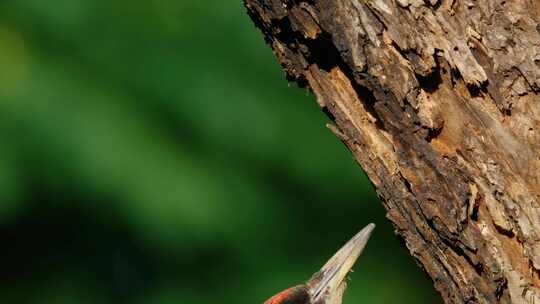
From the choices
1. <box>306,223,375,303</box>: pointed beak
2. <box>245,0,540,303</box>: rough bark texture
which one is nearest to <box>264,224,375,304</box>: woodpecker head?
<box>306,223,375,303</box>: pointed beak

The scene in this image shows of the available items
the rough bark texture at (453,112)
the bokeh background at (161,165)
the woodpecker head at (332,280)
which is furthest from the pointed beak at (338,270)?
the bokeh background at (161,165)

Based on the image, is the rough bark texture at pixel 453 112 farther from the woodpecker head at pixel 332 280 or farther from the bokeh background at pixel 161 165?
the bokeh background at pixel 161 165

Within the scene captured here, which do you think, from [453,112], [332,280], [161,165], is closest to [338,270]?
[332,280]

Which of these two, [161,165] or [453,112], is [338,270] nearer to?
[453,112]

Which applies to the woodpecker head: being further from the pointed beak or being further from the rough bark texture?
the rough bark texture

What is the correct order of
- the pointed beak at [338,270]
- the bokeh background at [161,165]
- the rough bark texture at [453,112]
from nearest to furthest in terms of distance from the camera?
the rough bark texture at [453,112], the pointed beak at [338,270], the bokeh background at [161,165]

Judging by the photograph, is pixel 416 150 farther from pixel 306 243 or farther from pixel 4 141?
pixel 306 243
